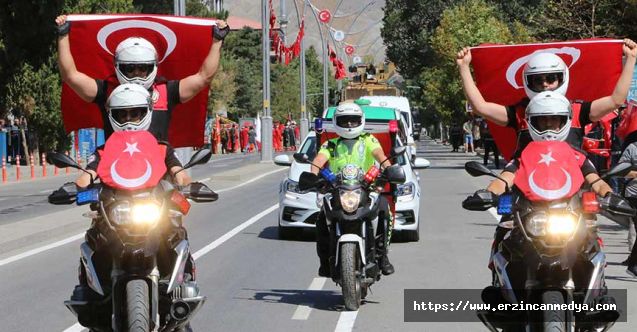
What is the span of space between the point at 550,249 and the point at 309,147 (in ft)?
40.1

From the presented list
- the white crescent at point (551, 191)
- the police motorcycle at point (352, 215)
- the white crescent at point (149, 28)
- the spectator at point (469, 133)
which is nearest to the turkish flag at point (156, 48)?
the white crescent at point (149, 28)

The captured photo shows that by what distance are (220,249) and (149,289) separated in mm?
9192

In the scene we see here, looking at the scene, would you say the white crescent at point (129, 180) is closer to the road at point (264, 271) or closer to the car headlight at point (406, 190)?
the road at point (264, 271)

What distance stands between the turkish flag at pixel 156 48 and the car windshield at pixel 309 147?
760 cm

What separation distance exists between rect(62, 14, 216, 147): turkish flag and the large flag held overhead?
226cm

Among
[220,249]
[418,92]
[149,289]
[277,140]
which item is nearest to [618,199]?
[149,289]

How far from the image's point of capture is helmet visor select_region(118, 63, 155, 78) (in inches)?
322

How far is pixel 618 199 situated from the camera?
7.43 m

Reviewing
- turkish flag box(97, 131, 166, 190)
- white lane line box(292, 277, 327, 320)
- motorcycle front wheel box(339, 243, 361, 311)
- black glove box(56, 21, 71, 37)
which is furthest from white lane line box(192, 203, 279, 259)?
turkish flag box(97, 131, 166, 190)

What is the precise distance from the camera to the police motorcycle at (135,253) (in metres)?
7.07

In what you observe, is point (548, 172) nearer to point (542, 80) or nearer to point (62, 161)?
point (542, 80)

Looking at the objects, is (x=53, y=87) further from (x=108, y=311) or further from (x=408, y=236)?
(x=108, y=311)

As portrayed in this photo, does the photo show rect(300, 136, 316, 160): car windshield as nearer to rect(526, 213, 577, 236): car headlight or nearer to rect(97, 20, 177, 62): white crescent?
rect(97, 20, 177, 62): white crescent

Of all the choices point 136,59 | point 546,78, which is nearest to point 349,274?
point 546,78
